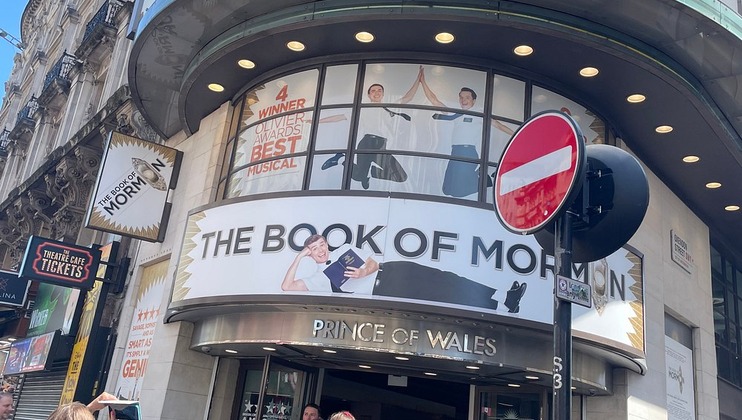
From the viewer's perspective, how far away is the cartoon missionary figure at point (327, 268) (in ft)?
26.3

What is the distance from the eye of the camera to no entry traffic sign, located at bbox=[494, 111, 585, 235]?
337 cm

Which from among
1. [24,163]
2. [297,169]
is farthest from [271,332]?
[24,163]

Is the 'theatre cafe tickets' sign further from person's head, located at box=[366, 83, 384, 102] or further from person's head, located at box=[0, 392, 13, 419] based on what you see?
person's head, located at box=[0, 392, 13, 419]

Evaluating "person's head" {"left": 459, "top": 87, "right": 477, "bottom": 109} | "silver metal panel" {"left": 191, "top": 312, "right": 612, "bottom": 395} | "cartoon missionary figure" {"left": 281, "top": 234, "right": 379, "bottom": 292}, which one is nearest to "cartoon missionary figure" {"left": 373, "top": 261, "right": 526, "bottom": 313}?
"cartoon missionary figure" {"left": 281, "top": 234, "right": 379, "bottom": 292}

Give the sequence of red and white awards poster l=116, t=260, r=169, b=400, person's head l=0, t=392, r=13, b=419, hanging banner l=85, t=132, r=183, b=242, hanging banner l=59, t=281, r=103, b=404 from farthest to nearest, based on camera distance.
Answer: hanging banner l=59, t=281, r=103, b=404 < hanging banner l=85, t=132, r=183, b=242 < red and white awards poster l=116, t=260, r=169, b=400 < person's head l=0, t=392, r=13, b=419

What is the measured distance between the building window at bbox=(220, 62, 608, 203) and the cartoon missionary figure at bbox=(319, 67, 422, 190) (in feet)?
0.05

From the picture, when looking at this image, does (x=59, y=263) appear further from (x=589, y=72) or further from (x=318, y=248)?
(x=589, y=72)

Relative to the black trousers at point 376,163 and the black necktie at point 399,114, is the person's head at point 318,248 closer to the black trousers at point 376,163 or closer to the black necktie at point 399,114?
the black trousers at point 376,163

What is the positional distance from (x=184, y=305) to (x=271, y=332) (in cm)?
143

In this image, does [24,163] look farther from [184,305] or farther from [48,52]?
[184,305]

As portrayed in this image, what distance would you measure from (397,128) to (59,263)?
809cm

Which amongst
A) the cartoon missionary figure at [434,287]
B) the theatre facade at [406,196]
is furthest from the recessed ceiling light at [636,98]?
the cartoon missionary figure at [434,287]

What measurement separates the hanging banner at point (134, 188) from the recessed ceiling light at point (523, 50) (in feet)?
22.1

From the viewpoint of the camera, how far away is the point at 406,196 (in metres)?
8.33
